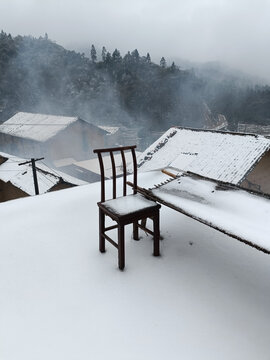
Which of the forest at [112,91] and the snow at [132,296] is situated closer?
the snow at [132,296]

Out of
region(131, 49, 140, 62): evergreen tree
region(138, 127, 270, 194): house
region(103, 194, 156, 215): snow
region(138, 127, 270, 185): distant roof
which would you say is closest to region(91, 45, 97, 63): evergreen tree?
region(131, 49, 140, 62): evergreen tree

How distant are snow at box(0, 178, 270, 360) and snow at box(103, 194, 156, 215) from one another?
1.83ft

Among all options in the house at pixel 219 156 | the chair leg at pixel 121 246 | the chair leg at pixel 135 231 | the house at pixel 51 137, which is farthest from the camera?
the house at pixel 51 137

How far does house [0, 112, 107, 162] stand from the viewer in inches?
939

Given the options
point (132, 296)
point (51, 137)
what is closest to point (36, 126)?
point (51, 137)

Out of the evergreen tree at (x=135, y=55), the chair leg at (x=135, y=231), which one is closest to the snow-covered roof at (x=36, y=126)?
the chair leg at (x=135, y=231)

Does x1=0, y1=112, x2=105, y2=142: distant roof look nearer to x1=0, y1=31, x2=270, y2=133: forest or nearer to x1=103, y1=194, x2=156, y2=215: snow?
x1=0, y1=31, x2=270, y2=133: forest

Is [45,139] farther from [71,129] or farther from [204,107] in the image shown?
[204,107]

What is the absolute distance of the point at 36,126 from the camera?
2594 centimetres

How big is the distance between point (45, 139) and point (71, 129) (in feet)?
9.27

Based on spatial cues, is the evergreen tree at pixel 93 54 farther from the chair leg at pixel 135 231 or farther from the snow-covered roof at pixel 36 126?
the chair leg at pixel 135 231

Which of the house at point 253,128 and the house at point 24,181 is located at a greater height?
the house at point 24,181

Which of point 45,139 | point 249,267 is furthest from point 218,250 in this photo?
point 45,139

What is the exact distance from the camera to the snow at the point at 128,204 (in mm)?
2676
